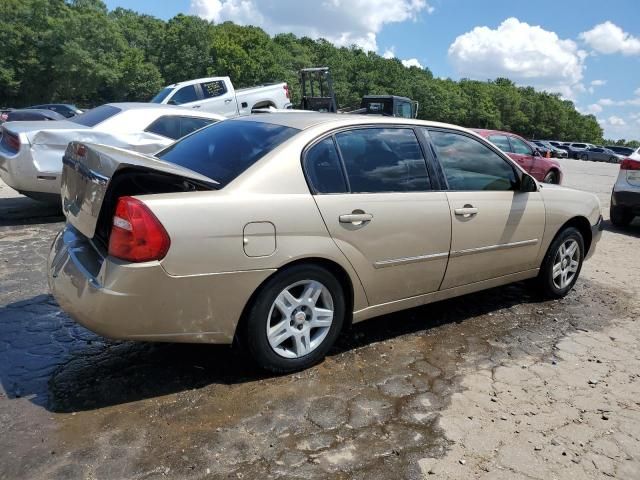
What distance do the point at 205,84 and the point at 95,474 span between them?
43.7 feet

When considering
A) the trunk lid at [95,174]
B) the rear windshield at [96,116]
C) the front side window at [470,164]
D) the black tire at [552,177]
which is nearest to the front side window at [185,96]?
the rear windshield at [96,116]

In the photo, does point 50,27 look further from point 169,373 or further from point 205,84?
point 169,373

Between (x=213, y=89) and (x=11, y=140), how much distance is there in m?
8.12

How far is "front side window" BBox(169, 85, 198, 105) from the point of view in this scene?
46.0 feet

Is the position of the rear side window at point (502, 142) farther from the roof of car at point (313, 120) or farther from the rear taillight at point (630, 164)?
the roof of car at point (313, 120)

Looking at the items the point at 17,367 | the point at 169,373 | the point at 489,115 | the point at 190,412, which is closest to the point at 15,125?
the point at 17,367

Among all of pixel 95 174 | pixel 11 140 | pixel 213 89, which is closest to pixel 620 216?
pixel 95 174

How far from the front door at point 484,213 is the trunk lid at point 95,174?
74.2 inches

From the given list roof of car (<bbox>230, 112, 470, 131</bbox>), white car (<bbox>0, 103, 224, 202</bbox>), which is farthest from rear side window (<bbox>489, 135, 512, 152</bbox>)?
roof of car (<bbox>230, 112, 470, 131</bbox>)

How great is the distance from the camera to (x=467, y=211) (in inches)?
161

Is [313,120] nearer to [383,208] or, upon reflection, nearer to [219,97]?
[383,208]

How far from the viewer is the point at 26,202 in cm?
864

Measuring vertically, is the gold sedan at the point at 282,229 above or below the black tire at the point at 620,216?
above

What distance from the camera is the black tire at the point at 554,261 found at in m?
4.92
